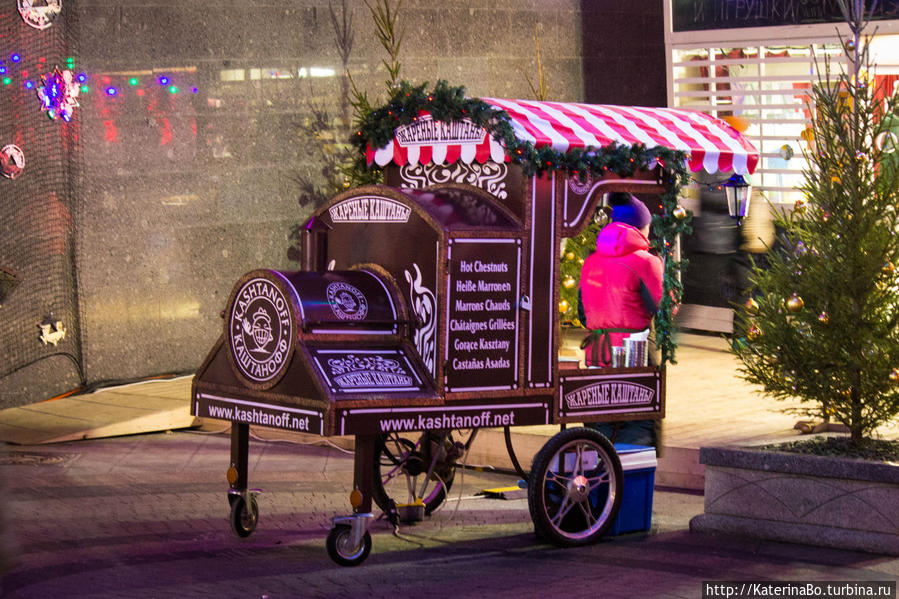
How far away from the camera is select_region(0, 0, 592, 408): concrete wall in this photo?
14.0 meters

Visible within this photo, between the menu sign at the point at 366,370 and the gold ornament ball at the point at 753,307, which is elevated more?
the gold ornament ball at the point at 753,307

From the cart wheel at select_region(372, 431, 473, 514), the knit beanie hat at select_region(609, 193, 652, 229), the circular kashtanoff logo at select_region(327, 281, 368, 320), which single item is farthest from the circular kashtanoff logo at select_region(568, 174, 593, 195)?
the cart wheel at select_region(372, 431, 473, 514)

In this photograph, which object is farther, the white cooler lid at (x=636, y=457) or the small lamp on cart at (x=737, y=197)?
the small lamp on cart at (x=737, y=197)

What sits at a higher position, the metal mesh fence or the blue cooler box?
the metal mesh fence

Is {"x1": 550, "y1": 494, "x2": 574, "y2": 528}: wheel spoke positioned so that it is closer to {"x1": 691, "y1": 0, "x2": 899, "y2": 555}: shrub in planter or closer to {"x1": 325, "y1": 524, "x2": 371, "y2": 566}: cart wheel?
{"x1": 691, "y1": 0, "x2": 899, "y2": 555}: shrub in planter

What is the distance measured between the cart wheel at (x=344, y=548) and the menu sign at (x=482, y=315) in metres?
0.99

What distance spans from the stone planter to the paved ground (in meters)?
0.11

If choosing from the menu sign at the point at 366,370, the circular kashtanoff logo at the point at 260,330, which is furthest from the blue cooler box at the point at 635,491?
the circular kashtanoff logo at the point at 260,330

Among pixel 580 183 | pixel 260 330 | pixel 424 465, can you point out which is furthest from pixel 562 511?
pixel 260 330

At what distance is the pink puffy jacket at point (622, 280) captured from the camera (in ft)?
28.4

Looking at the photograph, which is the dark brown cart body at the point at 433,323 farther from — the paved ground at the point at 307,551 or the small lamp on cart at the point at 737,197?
the small lamp on cart at the point at 737,197

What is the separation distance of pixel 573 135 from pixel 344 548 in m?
2.80

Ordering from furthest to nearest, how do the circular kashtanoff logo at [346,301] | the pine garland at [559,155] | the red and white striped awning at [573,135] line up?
the red and white striped awning at [573,135] < the pine garland at [559,155] < the circular kashtanoff logo at [346,301]

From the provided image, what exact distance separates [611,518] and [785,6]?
921 centimetres
